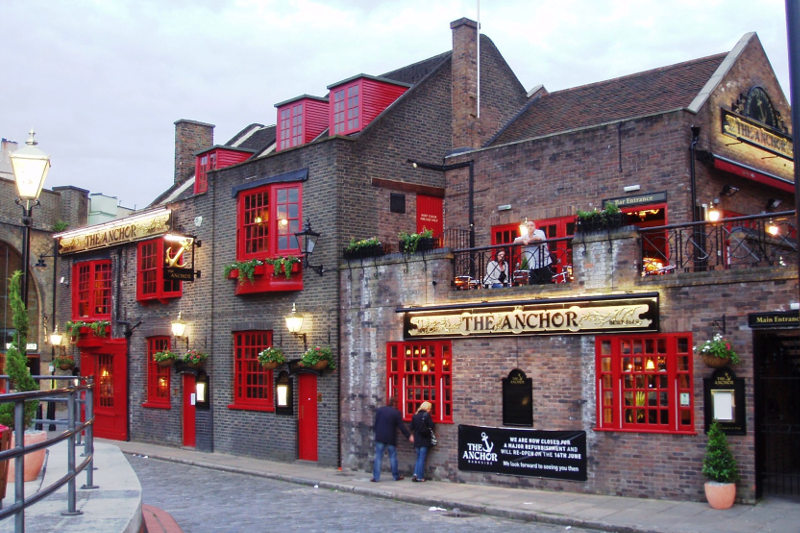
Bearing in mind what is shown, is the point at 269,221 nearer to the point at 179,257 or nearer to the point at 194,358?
the point at 179,257

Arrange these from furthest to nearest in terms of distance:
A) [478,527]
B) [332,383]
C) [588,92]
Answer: [588,92], [332,383], [478,527]

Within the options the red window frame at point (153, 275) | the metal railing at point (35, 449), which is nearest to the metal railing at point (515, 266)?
the metal railing at point (35, 449)

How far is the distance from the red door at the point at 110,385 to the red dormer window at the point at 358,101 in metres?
10.6

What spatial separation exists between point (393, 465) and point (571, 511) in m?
4.96

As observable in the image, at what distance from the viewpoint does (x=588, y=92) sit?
23.1 meters

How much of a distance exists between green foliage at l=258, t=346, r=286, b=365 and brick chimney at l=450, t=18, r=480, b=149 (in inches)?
276

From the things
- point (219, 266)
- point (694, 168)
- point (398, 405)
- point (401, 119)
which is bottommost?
point (398, 405)

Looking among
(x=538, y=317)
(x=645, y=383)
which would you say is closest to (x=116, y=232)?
(x=538, y=317)

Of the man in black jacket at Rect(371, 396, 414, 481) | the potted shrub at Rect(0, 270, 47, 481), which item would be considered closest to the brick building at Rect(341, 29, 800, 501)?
the man in black jacket at Rect(371, 396, 414, 481)

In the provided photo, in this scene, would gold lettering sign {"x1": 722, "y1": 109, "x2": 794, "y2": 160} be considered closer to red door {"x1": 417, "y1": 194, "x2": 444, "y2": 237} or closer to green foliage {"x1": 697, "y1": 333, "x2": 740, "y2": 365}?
green foliage {"x1": 697, "y1": 333, "x2": 740, "y2": 365}

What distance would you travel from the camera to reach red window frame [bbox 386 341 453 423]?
17.9 metres

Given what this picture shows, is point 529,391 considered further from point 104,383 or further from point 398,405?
point 104,383

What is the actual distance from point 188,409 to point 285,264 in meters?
6.60

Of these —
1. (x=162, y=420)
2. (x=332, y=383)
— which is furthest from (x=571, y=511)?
(x=162, y=420)
